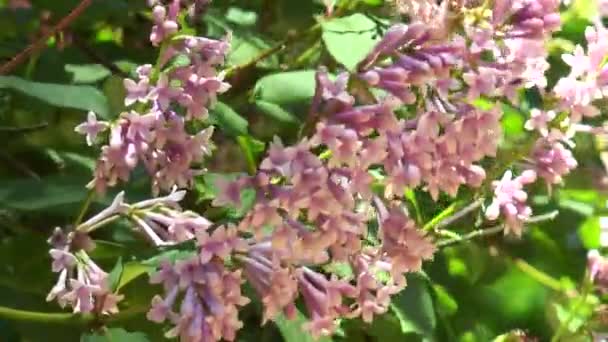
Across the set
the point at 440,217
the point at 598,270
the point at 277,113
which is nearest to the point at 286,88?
the point at 277,113

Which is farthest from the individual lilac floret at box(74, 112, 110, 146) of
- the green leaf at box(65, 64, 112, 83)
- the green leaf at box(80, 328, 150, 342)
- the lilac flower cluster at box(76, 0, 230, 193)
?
the green leaf at box(65, 64, 112, 83)

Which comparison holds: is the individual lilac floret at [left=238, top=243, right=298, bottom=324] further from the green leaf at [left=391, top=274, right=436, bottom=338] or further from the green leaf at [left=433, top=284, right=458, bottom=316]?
the green leaf at [left=433, top=284, right=458, bottom=316]

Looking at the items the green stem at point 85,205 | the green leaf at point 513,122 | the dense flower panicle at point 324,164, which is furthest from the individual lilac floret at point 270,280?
the green leaf at point 513,122

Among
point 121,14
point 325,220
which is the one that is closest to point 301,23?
point 121,14

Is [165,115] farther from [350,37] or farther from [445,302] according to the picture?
[445,302]

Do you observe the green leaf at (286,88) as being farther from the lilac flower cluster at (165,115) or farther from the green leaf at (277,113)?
the lilac flower cluster at (165,115)

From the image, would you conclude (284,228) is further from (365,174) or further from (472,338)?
(472,338)
